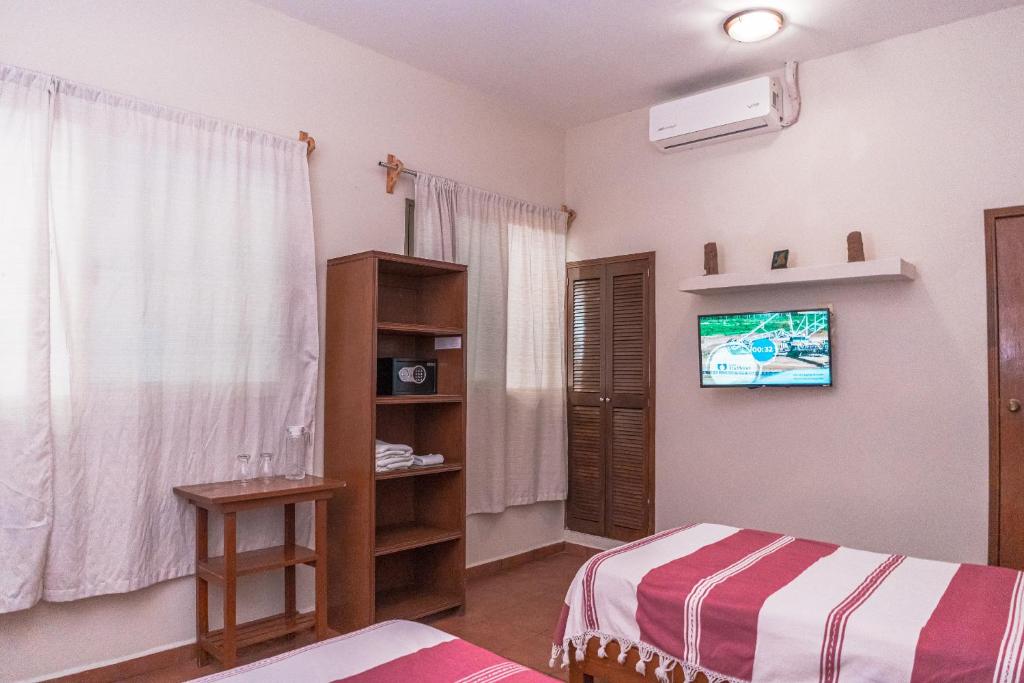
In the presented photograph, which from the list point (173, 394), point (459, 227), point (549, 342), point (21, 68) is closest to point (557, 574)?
point (549, 342)

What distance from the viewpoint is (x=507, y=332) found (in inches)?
172

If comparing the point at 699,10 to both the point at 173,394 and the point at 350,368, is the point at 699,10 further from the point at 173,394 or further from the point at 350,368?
the point at 173,394

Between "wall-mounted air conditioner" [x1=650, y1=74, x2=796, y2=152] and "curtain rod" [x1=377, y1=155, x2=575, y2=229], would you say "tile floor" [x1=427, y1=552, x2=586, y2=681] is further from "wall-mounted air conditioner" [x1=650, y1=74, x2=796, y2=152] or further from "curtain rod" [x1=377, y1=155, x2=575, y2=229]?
"wall-mounted air conditioner" [x1=650, y1=74, x2=796, y2=152]

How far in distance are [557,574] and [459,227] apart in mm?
2161

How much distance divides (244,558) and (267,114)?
6.49ft

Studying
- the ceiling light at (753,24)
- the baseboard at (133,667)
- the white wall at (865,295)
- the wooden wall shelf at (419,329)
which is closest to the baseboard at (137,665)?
the baseboard at (133,667)

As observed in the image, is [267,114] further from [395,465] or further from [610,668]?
[610,668]

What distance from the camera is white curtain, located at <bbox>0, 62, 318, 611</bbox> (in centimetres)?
254

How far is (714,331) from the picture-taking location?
3908mm

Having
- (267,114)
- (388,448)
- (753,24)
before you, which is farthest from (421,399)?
(753,24)

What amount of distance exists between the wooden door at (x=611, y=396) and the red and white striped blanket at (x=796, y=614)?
5.41ft

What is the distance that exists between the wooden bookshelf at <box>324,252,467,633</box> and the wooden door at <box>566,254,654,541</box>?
4.17 ft

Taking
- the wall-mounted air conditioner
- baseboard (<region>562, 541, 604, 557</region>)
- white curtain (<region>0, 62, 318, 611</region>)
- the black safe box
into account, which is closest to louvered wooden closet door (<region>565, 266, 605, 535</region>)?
baseboard (<region>562, 541, 604, 557</region>)

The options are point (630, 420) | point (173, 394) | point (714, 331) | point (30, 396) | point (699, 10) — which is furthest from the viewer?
point (630, 420)
